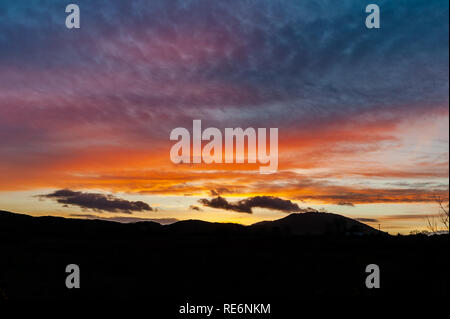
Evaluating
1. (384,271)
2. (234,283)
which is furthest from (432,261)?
(234,283)

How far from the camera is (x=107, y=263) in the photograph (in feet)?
140

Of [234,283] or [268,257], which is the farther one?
[268,257]

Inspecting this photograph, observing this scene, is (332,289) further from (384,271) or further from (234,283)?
(384,271)

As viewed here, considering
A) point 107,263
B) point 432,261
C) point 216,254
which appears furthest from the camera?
point 216,254

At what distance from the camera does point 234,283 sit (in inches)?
1174
